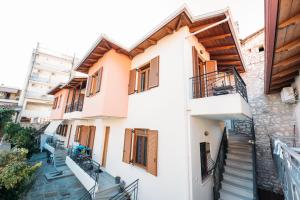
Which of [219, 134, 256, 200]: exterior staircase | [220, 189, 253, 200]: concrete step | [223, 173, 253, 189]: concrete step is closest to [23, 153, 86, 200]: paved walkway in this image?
[220, 189, 253, 200]: concrete step

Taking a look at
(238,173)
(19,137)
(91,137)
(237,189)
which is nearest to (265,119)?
(238,173)

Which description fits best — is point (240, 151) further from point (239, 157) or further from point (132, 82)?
point (132, 82)

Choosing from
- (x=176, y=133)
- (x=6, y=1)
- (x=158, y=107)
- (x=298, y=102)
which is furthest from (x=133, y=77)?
(x=298, y=102)

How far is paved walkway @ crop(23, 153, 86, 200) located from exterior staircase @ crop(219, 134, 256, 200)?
9.29m

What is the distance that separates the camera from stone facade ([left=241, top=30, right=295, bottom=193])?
9625 millimetres

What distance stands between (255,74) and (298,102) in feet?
15.1

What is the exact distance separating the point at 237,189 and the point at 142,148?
5357 millimetres

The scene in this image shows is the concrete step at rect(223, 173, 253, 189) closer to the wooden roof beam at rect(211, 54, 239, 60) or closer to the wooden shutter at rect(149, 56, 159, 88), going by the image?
the wooden shutter at rect(149, 56, 159, 88)

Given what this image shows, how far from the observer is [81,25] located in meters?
11.0

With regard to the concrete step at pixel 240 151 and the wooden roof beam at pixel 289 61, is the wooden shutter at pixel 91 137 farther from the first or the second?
the wooden roof beam at pixel 289 61

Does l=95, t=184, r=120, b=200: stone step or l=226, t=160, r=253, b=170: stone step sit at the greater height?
l=226, t=160, r=253, b=170: stone step

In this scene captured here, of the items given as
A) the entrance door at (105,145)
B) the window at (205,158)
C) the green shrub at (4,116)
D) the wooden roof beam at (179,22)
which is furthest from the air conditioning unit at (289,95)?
the green shrub at (4,116)

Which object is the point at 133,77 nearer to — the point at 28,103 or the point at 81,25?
the point at 81,25

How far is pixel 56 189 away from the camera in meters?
9.54
